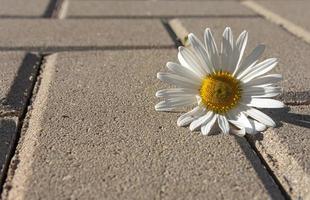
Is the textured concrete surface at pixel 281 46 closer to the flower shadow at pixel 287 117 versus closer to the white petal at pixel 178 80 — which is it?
the flower shadow at pixel 287 117

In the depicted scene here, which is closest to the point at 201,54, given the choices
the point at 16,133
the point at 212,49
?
the point at 212,49

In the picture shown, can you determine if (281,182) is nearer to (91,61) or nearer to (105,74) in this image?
(105,74)

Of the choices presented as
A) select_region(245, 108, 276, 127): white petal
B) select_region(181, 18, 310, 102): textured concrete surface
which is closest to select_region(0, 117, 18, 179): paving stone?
select_region(245, 108, 276, 127): white petal

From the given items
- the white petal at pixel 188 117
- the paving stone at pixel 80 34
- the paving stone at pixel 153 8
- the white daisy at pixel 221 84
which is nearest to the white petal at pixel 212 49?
the white daisy at pixel 221 84

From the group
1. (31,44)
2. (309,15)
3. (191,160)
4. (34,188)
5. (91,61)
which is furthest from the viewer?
(309,15)

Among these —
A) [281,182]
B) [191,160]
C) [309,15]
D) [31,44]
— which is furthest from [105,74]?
[309,15]

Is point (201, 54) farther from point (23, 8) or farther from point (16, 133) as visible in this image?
point (23, 8)
